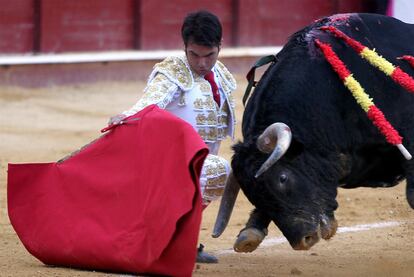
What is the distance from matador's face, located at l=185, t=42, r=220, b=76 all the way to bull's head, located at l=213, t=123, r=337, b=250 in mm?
514

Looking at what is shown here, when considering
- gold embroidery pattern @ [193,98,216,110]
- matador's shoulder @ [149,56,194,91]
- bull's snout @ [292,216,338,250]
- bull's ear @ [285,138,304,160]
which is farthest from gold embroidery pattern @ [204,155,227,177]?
bull's snout @ [292,216,338,250]

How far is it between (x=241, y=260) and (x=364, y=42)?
119 cm

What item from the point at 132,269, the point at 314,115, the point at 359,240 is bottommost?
the point at 359,240

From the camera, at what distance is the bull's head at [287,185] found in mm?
4250

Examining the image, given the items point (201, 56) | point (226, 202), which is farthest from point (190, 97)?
point (226, 202)

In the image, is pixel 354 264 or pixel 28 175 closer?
pixel 28 175

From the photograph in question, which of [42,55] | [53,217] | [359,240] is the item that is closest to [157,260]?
[53,217]

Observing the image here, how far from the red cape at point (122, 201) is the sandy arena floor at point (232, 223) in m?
0.12

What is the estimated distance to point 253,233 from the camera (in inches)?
175

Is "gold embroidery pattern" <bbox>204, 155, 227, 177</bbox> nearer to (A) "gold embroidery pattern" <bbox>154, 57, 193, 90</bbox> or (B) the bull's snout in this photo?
(A) "gold embroidery pattern" <bbox>154, 57, 193, 90</bbox>

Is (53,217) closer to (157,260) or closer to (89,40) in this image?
(157,260)

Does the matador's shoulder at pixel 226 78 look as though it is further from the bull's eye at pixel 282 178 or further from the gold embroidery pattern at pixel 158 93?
the bull's eye at pixel 282 178

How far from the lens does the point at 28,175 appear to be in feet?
15.6

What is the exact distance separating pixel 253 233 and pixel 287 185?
0.90ft
